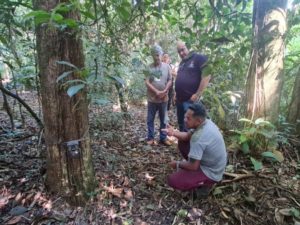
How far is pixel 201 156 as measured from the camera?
112 inches

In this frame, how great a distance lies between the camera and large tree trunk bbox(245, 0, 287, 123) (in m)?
3.36

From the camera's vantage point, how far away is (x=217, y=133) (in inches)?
117

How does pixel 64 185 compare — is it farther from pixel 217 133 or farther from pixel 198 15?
pixel 198 15

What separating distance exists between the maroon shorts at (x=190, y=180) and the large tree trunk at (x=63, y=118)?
910 mm

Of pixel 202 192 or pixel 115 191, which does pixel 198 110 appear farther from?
pixel 115 191

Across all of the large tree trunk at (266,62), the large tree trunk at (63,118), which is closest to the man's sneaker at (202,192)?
A: the large tree trunk at (63,118)

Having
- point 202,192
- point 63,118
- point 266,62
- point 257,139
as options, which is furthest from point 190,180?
point 266,62

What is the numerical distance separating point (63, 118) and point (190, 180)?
145 centimetres

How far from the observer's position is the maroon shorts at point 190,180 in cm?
291

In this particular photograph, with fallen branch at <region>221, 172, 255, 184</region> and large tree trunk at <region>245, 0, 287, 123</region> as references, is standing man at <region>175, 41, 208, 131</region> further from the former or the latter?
fallen branch at <region>221, 172, 255, 184</region>

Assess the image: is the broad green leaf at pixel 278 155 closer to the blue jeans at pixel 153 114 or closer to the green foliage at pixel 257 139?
the green foliage at pixel 257 139

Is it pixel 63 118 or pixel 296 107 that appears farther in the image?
pixel 296 107

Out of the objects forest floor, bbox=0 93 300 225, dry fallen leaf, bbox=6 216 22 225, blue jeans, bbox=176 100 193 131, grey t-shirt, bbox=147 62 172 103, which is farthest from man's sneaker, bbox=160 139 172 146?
dry fallen leaf, bbox=6 216 22 225

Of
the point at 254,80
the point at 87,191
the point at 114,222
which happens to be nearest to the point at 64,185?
the point at 87,191
